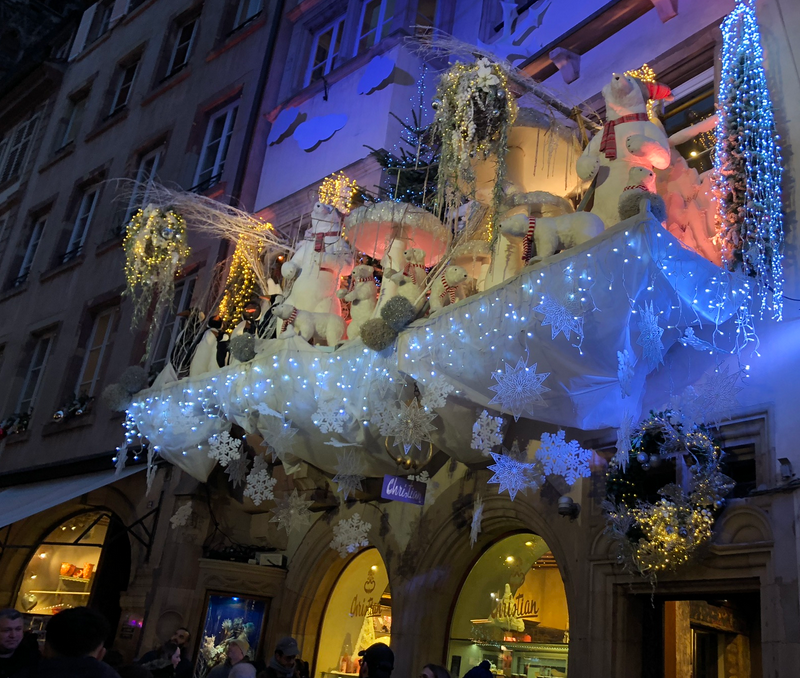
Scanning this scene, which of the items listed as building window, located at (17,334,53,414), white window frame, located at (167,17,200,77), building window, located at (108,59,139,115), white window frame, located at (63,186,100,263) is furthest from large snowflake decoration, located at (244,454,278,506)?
building window, located at (108,59,139,115)

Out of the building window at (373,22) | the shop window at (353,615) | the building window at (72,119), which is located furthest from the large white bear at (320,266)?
the building window at (72,119)

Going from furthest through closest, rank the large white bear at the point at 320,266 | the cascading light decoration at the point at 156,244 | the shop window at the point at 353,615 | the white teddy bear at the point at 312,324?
the cascading light decoration at the point at 156,244 < the shop window at the point at 353,615 < the large white bear at the point at 320,266 < the white teddy bear at the point at 312,324

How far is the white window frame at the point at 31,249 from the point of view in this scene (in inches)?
671

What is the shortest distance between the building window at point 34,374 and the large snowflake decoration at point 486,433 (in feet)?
35.9

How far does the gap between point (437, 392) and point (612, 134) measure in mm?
2623

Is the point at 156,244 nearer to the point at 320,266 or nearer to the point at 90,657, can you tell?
the point at 320,266

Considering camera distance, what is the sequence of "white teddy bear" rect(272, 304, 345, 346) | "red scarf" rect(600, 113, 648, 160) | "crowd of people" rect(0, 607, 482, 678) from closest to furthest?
"crowd of people" rect(0, 607, 482, 678) → "red scarf" rect(600, 113, 648, 160) → "white teddy bear" rect(272, 304, 345, 346)

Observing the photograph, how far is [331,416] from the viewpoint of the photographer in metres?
7.09

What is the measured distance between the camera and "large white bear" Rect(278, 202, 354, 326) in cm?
857

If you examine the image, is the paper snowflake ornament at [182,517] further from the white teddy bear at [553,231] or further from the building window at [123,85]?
the building window at [123,85]

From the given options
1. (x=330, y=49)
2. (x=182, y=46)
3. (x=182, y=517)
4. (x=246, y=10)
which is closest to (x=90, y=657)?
(x=182, y=517)

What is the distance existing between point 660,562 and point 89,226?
13094 millimetres

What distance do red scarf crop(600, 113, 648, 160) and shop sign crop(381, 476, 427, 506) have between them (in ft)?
10.6

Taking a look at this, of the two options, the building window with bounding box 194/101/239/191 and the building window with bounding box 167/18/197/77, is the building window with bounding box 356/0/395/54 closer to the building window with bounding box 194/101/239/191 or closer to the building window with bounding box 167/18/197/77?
the building window with bounding box 194/101/239/191
